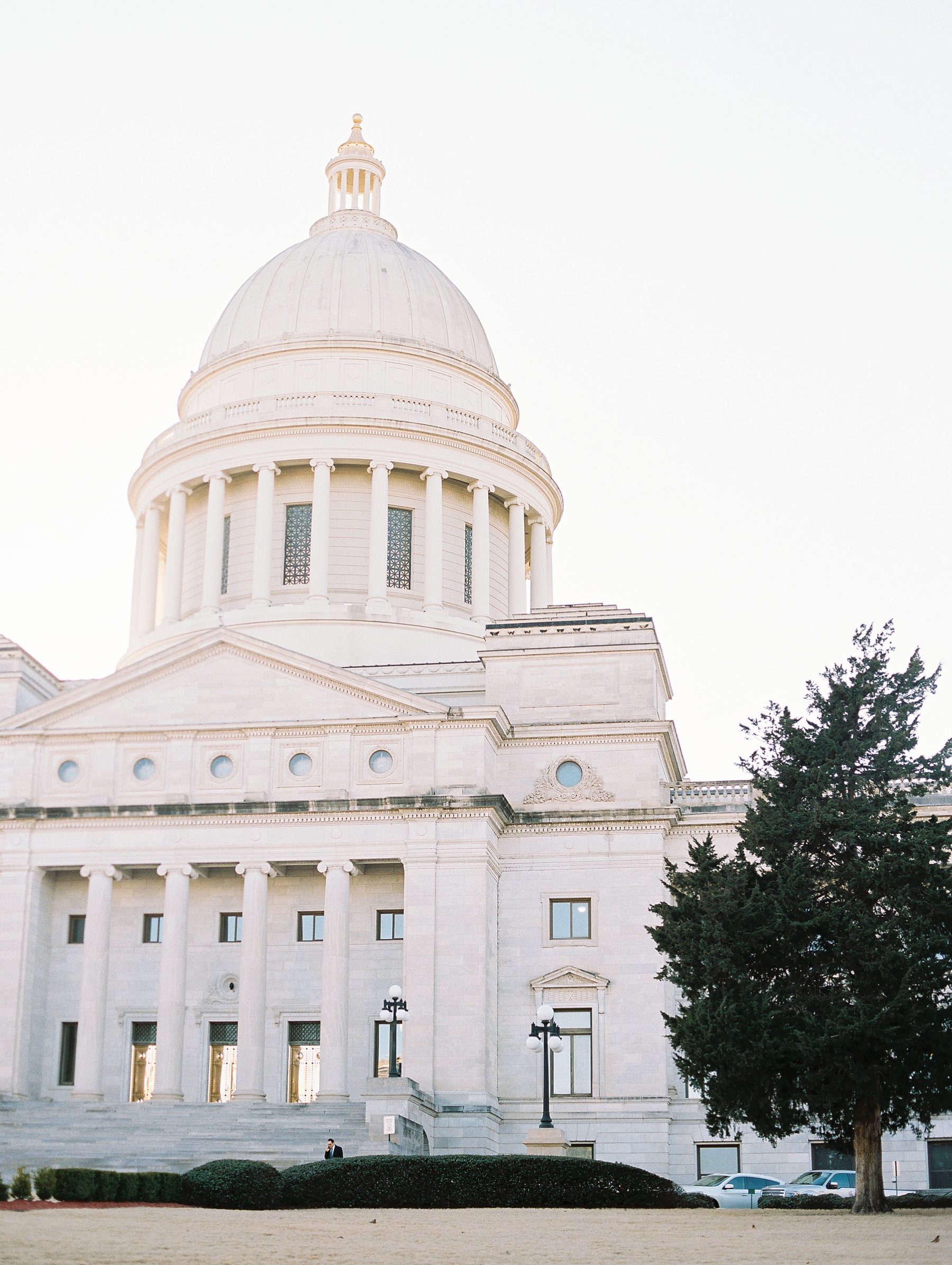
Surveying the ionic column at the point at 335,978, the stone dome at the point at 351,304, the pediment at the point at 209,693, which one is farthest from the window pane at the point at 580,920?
the stone dome at the point at 351,304

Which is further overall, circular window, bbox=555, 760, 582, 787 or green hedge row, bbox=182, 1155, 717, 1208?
circular window, bbox=555, 760, 582, 787

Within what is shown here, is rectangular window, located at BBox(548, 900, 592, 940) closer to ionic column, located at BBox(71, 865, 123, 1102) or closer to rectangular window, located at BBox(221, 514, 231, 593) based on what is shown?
ionic column, located at BBox(71, 865, 123, 1102)

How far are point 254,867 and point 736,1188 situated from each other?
17.0 m

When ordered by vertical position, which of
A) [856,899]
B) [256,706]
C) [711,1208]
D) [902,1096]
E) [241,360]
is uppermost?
[241,360]

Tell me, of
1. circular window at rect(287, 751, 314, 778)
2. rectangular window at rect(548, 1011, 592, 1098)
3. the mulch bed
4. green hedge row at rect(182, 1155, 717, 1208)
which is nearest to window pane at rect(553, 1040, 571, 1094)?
rectangular window at rect(548, 1011, 592, 1098)

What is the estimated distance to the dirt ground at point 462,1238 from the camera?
1802 cm

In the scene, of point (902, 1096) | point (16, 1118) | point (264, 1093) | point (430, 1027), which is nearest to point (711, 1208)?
point (902, 1096)

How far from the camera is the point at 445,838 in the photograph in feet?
159

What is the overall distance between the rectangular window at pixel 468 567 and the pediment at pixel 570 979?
62.2ft

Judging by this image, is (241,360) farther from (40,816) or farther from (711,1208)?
(711,1208)

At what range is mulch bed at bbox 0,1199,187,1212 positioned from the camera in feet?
81.4

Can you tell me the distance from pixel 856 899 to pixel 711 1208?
7.22 meters

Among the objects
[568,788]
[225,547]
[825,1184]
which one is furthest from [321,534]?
[825,1184]

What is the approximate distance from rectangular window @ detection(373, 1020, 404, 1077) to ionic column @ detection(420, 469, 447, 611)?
59.4 feet
